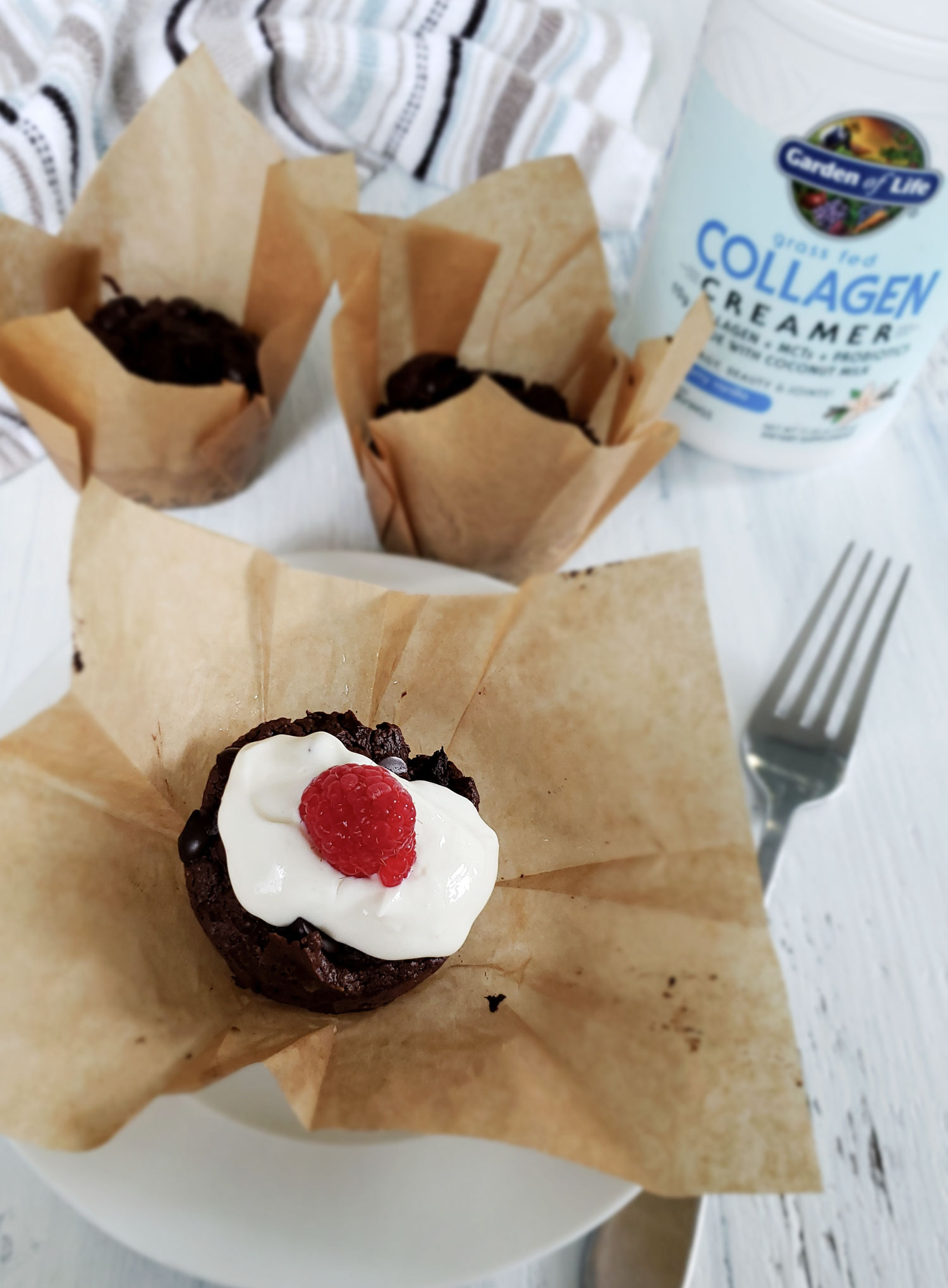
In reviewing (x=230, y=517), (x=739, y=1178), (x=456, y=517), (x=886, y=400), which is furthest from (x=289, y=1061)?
Answer: (x=886, y=400)

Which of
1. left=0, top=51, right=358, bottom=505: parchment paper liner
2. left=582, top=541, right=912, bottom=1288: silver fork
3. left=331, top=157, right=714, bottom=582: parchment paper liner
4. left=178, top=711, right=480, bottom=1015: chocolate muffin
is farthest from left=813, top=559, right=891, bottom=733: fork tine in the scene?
left=0, top=51, right=358, bottom=505: parchment paper liner

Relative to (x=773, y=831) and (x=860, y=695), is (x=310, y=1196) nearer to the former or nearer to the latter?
(x=773, y=831)

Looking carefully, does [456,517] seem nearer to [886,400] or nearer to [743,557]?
[743,557]

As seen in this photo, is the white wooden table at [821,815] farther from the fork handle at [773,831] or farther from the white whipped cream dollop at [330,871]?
the white whipped cream dollop at [330,871]

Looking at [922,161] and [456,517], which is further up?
[922,161]

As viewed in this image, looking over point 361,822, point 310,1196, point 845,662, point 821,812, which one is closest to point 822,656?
point 845,662
